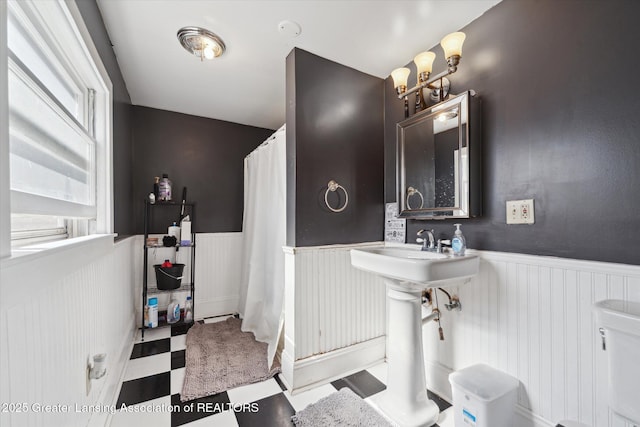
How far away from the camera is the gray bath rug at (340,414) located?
4.34 ft

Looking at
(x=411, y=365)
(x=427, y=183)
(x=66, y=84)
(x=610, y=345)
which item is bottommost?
(x=411, y=365)

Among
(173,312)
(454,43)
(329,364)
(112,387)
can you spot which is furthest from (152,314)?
(454,43)

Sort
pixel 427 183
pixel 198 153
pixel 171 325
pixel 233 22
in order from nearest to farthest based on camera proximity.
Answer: pixel 233 22
pixel 427 183
pixel 171 325
pixel 198 153

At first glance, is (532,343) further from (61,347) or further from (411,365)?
(61,347)

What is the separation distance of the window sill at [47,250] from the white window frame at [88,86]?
0.03m

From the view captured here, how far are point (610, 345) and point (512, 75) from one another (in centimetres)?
122

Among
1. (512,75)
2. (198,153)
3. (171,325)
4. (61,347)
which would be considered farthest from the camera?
(198,153)

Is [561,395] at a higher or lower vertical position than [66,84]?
lower

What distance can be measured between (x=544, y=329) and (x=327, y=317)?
3.73ft

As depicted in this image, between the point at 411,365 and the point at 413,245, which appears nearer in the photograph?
the point at 411,365

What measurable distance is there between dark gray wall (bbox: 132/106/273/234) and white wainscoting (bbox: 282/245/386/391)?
147 cm

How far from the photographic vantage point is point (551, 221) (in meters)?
1.17

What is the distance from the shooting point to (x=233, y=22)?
4.81 feet

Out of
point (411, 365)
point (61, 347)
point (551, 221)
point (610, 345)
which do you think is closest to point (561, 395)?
point (610, 345)
